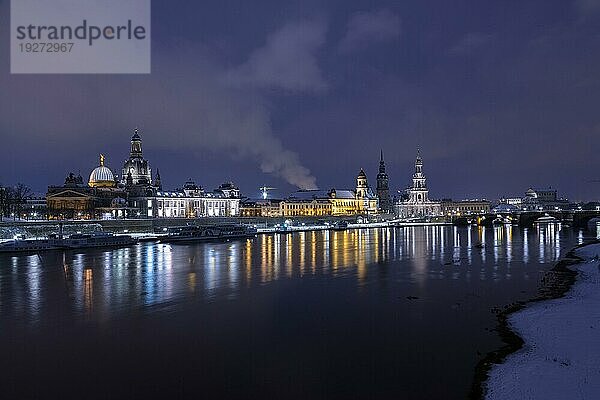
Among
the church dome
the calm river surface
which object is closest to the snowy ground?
the calm river surface

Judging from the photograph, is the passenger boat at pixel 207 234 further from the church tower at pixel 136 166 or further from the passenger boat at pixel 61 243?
the church tower at pixel 136 166

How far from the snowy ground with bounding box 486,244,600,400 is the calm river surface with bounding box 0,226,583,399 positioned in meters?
1.24

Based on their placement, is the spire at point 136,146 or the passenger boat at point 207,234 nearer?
the passenger boat at point 207,234

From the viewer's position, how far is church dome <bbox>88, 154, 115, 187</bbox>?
491 ft

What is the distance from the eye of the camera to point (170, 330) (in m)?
22.5

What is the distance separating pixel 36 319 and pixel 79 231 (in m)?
65.5

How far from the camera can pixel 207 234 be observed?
3664 inches

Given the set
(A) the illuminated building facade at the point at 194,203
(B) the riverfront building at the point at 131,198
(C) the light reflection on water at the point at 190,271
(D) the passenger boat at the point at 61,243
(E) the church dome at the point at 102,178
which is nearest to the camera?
(C) the light reflection on water at the point at 190,271

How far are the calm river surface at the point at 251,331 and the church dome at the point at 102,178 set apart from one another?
111376mm

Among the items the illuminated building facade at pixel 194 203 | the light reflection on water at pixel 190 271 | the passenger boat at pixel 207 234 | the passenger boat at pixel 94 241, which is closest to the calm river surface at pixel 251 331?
the light reflection on water at pixel 190 271

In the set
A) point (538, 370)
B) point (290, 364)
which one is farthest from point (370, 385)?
point (538, 370)

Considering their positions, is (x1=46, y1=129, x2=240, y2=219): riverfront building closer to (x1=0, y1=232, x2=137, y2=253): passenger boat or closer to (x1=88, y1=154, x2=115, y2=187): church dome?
(x1=88, y1=154, x2=115, y2=187): church dome

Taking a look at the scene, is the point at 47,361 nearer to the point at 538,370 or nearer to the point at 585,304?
the point at 538,370

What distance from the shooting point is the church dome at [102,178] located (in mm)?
149750
